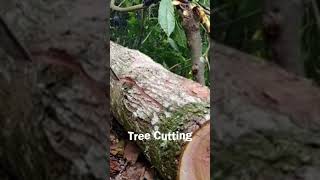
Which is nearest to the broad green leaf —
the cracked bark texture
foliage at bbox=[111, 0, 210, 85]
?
foliage at bbox=[111, 0, 210, 85]

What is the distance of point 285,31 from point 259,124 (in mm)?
204

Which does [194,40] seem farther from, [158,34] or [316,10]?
[316,10]

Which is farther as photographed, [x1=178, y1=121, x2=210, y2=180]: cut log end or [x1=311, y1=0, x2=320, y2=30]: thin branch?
[x1=311, y1=0, x2=320, y2=30]: thin branch

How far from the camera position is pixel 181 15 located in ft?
4.57

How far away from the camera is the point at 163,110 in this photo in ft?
4.56

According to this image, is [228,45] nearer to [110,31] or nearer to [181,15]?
[181,15]

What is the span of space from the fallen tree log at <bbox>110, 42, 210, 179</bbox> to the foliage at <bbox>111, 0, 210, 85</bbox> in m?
0.02

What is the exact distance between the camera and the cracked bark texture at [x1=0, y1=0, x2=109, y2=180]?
1335 mm

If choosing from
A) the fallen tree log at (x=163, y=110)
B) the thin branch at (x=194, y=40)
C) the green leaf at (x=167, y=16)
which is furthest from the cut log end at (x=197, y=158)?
the green leaf at (x=167, y=16)

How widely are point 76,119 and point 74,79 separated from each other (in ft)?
0.27

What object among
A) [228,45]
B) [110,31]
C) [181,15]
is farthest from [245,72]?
[110,31]

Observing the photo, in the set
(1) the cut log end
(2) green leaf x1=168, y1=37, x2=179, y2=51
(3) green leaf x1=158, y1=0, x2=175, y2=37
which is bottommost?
(1) the cut log end

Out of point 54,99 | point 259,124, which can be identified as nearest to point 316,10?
point 259,124

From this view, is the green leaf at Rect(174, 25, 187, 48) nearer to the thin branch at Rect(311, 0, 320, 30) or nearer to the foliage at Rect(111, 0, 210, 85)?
the foliage at Rect(111, 0, 210, 85)
